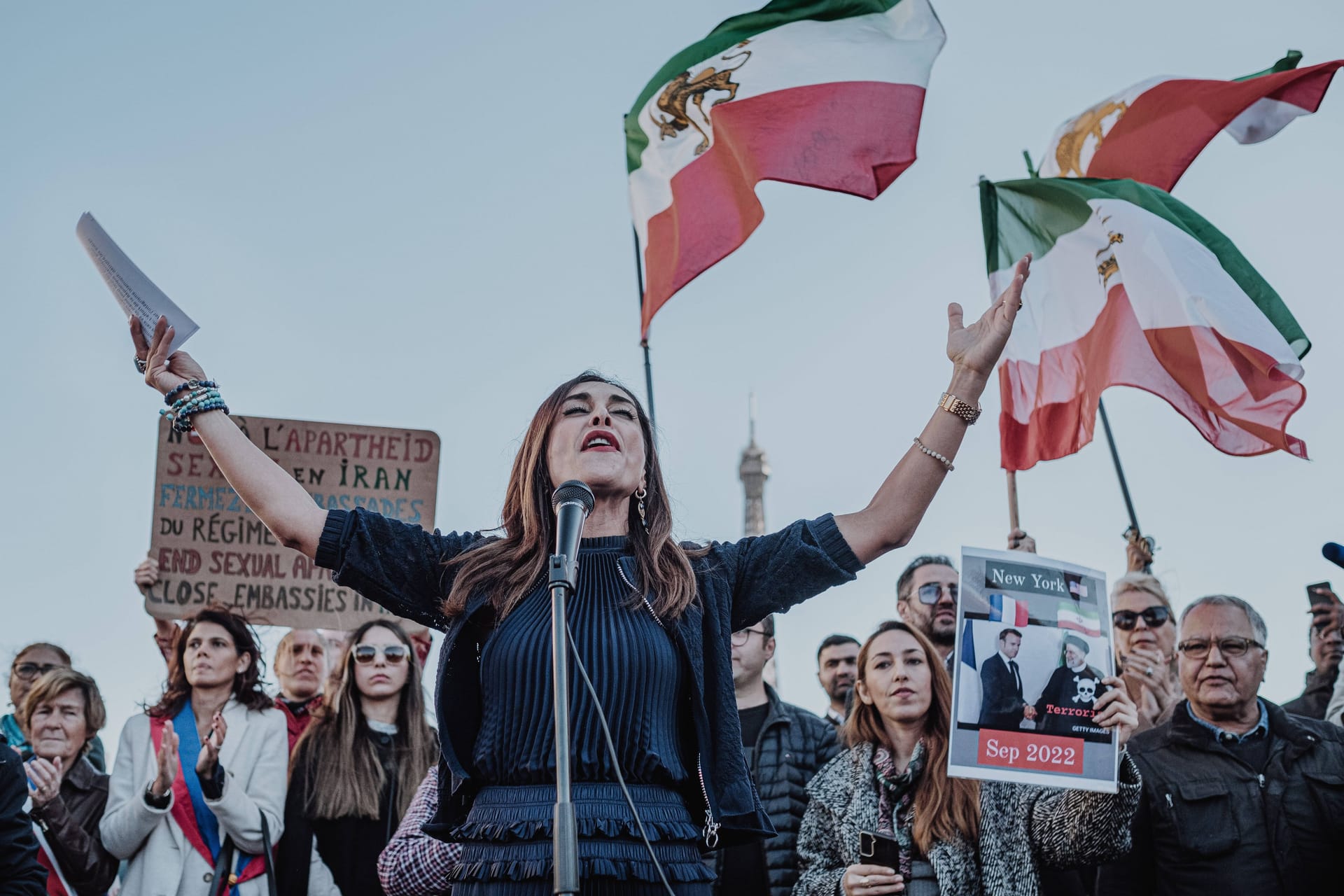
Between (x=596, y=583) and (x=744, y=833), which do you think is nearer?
(x=744, y=833)

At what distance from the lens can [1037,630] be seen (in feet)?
17.6

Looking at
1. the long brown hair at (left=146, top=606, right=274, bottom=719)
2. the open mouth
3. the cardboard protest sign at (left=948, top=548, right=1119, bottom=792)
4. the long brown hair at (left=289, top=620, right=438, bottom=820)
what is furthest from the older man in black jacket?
the cardboard protest sign at (left=948, top=548, right=1119, bottom=792)

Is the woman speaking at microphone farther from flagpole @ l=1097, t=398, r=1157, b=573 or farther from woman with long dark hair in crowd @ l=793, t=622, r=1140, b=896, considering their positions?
flagpole @ l=1097, t=398, r=1157, b=573

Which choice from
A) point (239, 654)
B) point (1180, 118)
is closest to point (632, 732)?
point (239, 654)

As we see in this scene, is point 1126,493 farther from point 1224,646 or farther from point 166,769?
point 166,769

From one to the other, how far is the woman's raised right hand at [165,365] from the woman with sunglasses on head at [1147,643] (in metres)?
5.43

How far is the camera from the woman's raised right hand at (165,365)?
12.6 ft

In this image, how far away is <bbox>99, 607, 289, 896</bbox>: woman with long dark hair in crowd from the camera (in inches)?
251

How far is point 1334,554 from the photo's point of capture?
4.21 metres

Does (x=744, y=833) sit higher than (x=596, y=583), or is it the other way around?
(x=596, y=583)

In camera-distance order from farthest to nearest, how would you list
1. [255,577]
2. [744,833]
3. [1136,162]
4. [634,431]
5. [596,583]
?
[1136,162] < [255,577] < [634,431] < [596,583] < [744,833]

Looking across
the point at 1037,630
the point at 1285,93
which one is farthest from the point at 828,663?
the point at 1285,93

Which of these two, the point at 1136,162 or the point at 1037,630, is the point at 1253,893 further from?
the point at 1136,162

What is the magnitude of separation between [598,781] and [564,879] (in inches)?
20.3
